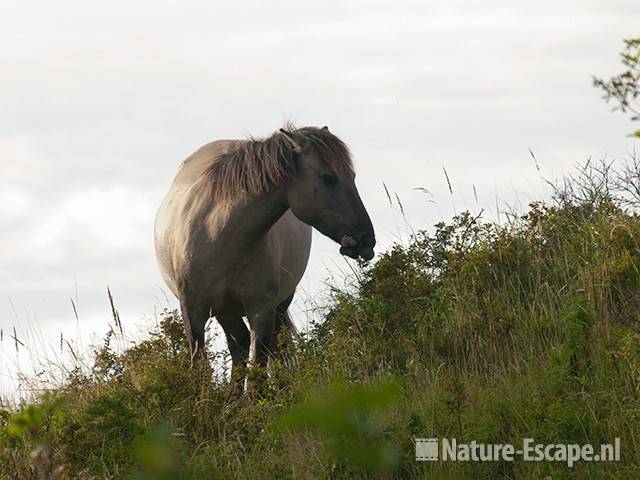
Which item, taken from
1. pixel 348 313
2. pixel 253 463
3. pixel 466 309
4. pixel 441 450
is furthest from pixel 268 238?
pixel 441 450

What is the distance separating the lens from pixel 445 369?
7137mm

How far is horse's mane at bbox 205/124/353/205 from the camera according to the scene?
804 cm

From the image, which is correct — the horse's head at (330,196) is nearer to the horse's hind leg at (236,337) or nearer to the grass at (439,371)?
the grass at (439,371)

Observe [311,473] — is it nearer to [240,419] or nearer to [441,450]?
[441,450]

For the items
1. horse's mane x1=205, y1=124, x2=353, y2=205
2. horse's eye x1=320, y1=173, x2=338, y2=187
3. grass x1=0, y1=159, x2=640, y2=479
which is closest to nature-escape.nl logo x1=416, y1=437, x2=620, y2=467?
grass x1=0, y1=159, x2=640, y2=479

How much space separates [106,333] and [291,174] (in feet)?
6.57

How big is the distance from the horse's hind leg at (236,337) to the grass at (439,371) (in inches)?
25.5

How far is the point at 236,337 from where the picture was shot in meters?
9.27

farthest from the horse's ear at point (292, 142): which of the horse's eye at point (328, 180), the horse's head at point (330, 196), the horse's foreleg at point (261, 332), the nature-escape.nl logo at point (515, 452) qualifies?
the nature-escape.nl logo at point (515, 452)

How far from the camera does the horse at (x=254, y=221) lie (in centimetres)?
791

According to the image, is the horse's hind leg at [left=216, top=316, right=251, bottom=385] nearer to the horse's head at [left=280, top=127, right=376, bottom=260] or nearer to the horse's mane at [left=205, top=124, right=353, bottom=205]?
the horse's mane at [left=205, top=124, right=353, bottom=205]

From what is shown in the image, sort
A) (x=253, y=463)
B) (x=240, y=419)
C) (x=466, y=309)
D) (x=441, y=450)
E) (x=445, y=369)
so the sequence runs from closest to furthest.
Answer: (x=441, y=450) → (x=253, y=463) → (x=240, y=419) → (x=445, y=369) → (x=466, y=309)

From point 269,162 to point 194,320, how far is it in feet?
4.50

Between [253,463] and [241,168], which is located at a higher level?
[241,168]
